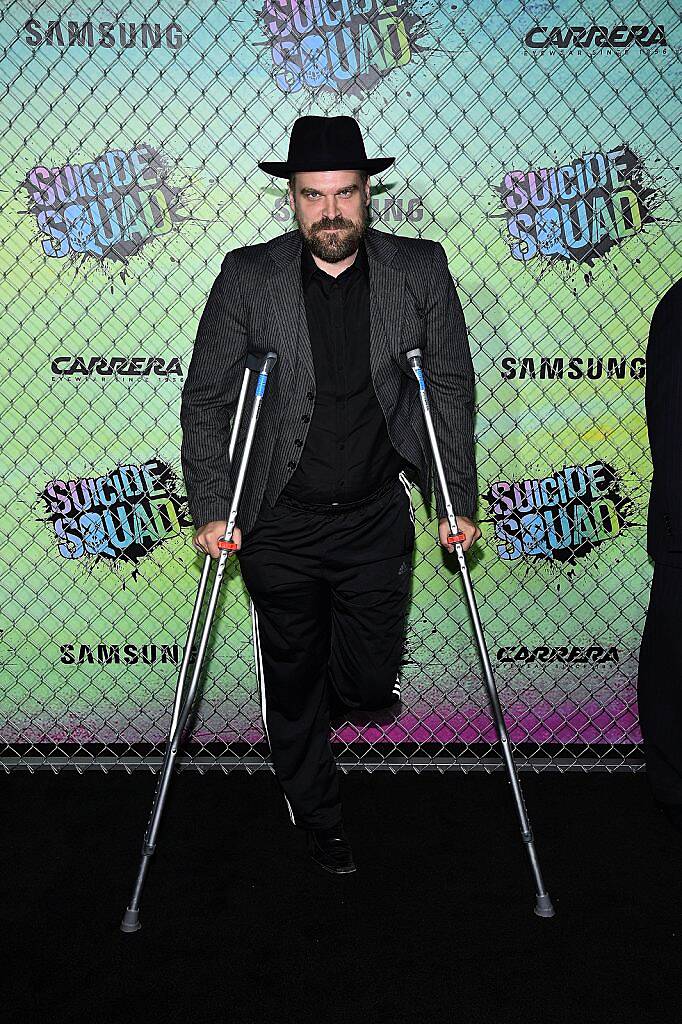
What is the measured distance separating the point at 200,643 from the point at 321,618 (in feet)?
1.58

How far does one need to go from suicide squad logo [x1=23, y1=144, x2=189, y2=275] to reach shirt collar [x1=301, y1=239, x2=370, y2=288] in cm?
89

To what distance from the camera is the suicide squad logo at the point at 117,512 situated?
402 cm

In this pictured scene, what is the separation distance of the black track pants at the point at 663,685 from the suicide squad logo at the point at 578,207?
1367 millimetres

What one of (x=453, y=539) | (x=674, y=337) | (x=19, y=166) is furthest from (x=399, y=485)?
(x=19, y=166)

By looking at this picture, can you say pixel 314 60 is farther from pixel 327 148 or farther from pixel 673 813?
pixel 673 813

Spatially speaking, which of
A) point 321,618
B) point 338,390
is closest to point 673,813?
point 321,618

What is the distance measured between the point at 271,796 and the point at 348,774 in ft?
1.23

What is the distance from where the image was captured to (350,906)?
3156 mm

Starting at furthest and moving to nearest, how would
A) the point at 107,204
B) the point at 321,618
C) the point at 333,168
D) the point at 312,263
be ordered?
the point at 107,204 → the point at 321,618 → the point at 312,263 → the point at 333,168

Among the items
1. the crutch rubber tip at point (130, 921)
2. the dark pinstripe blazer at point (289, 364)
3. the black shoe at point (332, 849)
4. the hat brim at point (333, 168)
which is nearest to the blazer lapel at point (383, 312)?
the dark pinstripe blazer at point (289, 364)

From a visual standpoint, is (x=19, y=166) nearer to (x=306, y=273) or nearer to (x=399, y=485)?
(x=306, y=273)

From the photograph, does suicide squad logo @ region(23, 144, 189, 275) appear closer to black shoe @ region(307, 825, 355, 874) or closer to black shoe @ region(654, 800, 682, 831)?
black shoe @ region(307, 825, 355, 874)

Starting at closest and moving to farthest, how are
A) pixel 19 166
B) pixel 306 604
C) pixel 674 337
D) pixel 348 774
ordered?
pixel 674 337, pixel 306 604, pixel 19 166, pixel 348 774

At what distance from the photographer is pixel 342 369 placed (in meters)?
3.08
